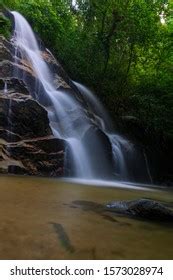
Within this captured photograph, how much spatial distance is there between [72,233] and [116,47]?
1537 cm

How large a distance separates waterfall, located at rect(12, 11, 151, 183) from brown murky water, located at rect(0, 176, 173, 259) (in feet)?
18.8

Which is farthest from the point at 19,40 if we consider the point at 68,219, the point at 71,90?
the point at 68,219

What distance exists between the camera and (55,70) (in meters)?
14.4

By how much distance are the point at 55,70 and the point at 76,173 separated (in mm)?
6118

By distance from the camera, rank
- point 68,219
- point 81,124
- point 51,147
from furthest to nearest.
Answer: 1. point 81,124
2. point 51,147
3. point 68,219

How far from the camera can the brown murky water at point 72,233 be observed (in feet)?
8.61

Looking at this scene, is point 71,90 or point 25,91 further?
point 71,90

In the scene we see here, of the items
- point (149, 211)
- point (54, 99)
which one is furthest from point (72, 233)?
point (54, 99)

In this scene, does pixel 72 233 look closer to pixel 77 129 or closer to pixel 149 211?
pixel 149 211

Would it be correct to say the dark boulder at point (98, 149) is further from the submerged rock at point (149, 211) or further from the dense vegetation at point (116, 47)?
the submerged rock at point (149, 211)

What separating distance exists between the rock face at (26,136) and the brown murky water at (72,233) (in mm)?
4215

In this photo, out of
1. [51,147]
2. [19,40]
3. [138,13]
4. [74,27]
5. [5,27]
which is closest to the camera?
[51,147]

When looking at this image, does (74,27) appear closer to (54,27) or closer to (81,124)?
(54,27)

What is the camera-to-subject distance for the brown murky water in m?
2.62
